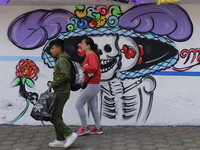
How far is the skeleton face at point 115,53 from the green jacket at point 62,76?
1230 mm

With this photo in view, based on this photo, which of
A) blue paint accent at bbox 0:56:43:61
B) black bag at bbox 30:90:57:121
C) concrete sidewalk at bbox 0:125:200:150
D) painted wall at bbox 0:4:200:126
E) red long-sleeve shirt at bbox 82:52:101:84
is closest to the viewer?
black bag at bbox 30:90:57:121

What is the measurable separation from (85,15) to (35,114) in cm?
221

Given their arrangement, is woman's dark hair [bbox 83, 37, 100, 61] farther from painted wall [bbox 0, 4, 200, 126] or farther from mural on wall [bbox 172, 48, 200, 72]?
mural on wall [bbox 172, 48, 200, 72]

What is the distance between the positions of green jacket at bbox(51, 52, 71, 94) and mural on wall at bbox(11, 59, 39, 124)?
1.34m

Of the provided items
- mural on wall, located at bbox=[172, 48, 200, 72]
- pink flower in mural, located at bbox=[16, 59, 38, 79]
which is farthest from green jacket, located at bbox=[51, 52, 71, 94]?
mural on wall, located at bbox=[172, 48, 200, 72]

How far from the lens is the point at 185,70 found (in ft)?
17.7

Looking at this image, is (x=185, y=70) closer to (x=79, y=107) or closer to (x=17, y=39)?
(x=79, y=107)

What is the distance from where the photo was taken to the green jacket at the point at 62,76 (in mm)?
4223

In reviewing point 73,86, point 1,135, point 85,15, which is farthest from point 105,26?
point 1,135

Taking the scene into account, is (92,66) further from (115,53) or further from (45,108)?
(45,108)

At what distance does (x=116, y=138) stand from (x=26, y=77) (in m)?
2.13

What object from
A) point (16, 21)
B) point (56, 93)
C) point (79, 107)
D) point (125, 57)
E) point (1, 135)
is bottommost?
point (1, 135)

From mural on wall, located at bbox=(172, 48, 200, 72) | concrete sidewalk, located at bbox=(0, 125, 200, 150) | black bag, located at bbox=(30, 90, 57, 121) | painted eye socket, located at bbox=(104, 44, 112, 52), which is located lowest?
concrete sidewalk, located at bbox=(0, 125, 200, 150)

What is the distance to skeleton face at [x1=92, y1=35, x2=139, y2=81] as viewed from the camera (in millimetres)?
5406
